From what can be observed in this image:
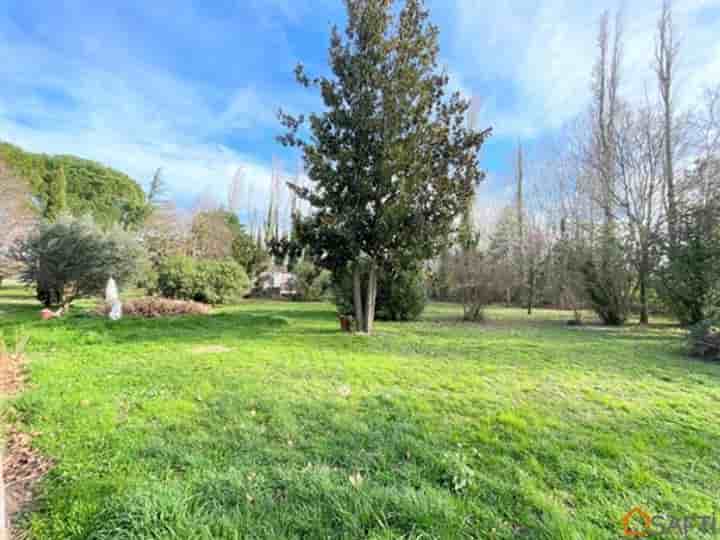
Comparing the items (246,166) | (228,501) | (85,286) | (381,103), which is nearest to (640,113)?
(381,103)

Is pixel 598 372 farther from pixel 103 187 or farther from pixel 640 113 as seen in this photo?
pixel 103 187

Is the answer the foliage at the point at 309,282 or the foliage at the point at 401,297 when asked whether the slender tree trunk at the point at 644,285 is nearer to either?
the foliage at the point at 401,297

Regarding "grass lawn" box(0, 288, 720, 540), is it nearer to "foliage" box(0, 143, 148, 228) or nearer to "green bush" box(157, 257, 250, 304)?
"green bush" box(157, 257, 250, 304)

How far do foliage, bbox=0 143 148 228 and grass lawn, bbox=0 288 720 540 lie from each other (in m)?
20.2

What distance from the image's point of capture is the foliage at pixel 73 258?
10.3 m

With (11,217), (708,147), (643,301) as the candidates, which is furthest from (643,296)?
(11,217)

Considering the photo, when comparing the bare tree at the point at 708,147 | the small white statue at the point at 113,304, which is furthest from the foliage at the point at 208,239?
the bare tree at the point at 708,147

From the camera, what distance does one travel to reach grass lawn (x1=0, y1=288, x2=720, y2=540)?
165 centimetres

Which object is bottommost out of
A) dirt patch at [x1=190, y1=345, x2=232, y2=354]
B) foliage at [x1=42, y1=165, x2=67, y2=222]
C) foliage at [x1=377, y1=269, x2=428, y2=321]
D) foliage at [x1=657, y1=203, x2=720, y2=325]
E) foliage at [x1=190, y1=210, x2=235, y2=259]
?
dirt patch at [x1=190, y1=345, x2=232, y2=354]

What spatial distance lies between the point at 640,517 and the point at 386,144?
6.79m

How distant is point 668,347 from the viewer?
21.7ft

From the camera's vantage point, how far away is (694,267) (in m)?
8.16

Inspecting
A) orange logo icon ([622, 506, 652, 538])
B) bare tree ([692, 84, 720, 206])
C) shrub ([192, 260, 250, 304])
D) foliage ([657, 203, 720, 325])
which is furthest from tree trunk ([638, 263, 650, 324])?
shrub ([192, 260, 250, 304])

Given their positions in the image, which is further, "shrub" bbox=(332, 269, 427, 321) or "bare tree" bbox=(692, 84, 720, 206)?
"shrub" bbox=(332, 269, 427, 321)
